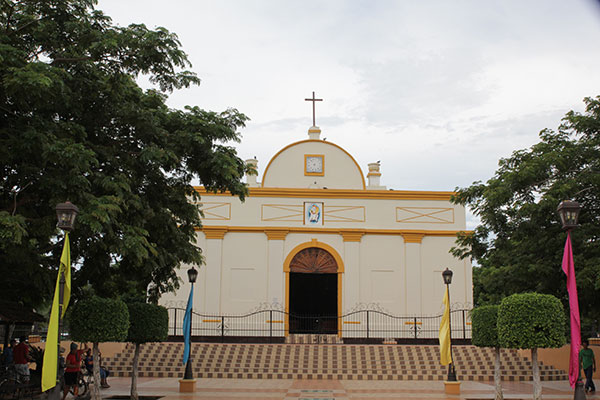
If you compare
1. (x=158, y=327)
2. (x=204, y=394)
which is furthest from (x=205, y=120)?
(x=204, y=394)

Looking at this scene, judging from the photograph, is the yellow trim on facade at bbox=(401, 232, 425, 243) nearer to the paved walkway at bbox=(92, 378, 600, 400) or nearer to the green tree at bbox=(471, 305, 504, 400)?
the paved walkway at bbox=(92, 378, 600, 400)

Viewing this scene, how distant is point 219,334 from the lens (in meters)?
24.8

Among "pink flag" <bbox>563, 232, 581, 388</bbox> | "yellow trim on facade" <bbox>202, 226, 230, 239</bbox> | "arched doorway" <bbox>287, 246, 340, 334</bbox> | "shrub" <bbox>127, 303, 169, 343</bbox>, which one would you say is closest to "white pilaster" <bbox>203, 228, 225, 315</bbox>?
"yellow trim on facade" <bbox>202, 226, 230, 239</bbox>

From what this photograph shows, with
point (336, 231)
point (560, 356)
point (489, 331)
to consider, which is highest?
point (336, 231)

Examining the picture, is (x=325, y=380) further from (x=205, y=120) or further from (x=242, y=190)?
(x=205, y=120)

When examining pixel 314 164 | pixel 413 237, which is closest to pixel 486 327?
pixel 413 237

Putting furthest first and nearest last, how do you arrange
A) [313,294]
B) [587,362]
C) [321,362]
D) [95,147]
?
[313,294] → [321,362] → [587,362] → [95,147]

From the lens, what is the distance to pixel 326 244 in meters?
26.4

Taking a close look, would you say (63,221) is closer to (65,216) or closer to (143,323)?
(65,216)

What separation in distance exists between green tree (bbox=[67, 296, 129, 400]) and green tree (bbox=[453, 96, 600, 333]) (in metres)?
10.4

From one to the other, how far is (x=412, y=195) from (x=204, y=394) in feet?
48.5

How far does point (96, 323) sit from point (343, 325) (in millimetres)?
14706

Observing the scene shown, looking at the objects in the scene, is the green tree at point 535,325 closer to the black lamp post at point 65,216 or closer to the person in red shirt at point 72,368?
the black lamp post at point 65,216

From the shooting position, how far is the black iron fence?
976 inches
